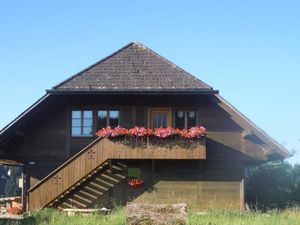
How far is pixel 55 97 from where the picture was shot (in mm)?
24844

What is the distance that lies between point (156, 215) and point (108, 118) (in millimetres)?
12846

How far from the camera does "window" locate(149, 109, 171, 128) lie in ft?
82.4

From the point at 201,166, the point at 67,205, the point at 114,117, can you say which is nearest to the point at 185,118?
the point at 201,166

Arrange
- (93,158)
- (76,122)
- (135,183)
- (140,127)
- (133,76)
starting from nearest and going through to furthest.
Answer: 1. (93,158)
2. (140,127)
3. (135,183)
4. (76,122)
5. (133,76)

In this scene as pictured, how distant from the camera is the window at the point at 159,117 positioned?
2511 centimetres

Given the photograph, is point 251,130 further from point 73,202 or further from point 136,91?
point 73,202

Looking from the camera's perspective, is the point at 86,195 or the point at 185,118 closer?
the point at 86,195

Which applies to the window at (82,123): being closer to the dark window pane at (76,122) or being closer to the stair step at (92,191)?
the dark window pane at (76,122)

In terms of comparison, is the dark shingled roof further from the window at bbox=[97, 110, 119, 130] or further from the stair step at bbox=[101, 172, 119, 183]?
the stair step at bbox=[101, 172, 119, 183]

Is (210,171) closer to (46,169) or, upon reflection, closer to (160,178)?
(160,178)

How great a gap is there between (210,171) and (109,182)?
435 centimetres

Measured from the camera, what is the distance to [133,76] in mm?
25422

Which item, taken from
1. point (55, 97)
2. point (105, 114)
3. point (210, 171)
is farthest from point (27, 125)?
point (210, 171)

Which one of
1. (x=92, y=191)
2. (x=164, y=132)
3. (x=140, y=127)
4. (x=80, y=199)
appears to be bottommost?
(x=80, y=199)
